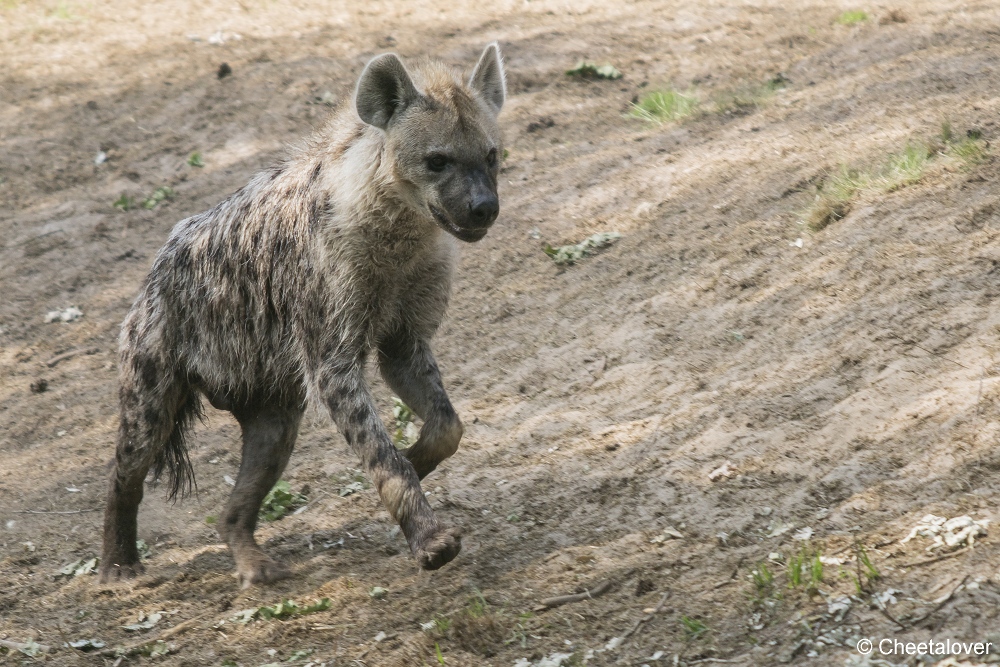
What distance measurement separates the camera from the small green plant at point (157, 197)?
751 centimetres

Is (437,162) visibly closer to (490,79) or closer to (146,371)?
(490,79)

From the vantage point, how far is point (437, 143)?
12.8ft

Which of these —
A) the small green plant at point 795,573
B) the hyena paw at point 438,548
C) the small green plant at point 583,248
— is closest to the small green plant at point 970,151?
the small green plant at point 583,248

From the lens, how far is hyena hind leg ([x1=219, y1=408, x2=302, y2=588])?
162 inches

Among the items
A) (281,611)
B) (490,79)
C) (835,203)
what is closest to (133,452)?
(281,611)

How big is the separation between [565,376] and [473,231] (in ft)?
4.64

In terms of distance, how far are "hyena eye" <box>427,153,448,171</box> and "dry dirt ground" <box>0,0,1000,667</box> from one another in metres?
1.04

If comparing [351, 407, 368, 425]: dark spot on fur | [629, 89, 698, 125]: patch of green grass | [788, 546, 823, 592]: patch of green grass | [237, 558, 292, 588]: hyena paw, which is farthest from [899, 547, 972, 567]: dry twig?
[629, 89, 698, 125]: patch of green grass

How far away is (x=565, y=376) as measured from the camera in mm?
5082

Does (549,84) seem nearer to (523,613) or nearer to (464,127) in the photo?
(464,127)

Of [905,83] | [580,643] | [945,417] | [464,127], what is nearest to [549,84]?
[905,83]

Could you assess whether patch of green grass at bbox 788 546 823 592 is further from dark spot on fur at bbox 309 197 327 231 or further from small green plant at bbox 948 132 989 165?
small green plant at bbox 948 132 989 165

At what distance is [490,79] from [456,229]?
85cm

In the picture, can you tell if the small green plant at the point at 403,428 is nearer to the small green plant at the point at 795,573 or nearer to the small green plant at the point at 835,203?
the small green plant at the point at 835,203
